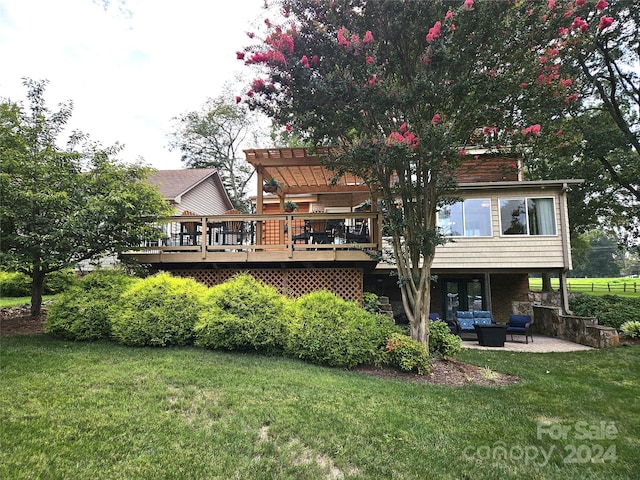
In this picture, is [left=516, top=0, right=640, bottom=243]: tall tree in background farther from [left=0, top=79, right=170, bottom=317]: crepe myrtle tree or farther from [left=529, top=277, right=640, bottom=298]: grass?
[left=0, top=79, right=170, bottom=317]: crepe myrtle tree

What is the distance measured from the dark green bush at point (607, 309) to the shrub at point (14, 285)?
698 inches

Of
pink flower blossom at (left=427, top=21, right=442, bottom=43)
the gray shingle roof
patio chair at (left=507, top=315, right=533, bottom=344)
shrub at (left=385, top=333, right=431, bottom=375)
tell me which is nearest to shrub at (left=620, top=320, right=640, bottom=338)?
patio chair at (left=507, top=315, right=533, bottom=344)

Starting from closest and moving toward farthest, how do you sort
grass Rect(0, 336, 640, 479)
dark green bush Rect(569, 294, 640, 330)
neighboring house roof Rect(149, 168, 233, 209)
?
grass Rect(0, 336, 640, 479)
dark green bush Rect(569, 294, 640, 330)
neighboring house roof Rect(149, 168, 233, 209)

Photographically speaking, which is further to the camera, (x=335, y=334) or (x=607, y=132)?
(x=607, y=132)

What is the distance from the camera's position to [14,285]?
37.9ft

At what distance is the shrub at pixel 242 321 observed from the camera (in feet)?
18.5

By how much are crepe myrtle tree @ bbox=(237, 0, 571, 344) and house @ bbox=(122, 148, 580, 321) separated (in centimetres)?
94

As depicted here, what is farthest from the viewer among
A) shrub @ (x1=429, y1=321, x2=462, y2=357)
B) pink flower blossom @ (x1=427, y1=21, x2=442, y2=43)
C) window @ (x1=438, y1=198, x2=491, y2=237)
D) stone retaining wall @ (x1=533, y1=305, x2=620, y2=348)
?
window @ (x1=438, y1=198, x2=491, y2=237)

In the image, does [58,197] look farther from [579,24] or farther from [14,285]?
[579,24]

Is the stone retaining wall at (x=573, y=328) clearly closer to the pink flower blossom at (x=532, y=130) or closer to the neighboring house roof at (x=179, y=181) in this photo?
the pink flower blossom at (x=532, y=130)

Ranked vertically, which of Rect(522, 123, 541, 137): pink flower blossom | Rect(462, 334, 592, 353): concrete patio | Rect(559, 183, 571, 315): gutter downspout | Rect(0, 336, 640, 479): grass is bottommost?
Rect(462, 334, 592, 353): concrete patio

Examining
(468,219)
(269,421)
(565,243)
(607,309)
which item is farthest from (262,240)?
(607,309)

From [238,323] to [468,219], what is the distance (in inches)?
333

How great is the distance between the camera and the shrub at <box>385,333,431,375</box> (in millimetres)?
5469
